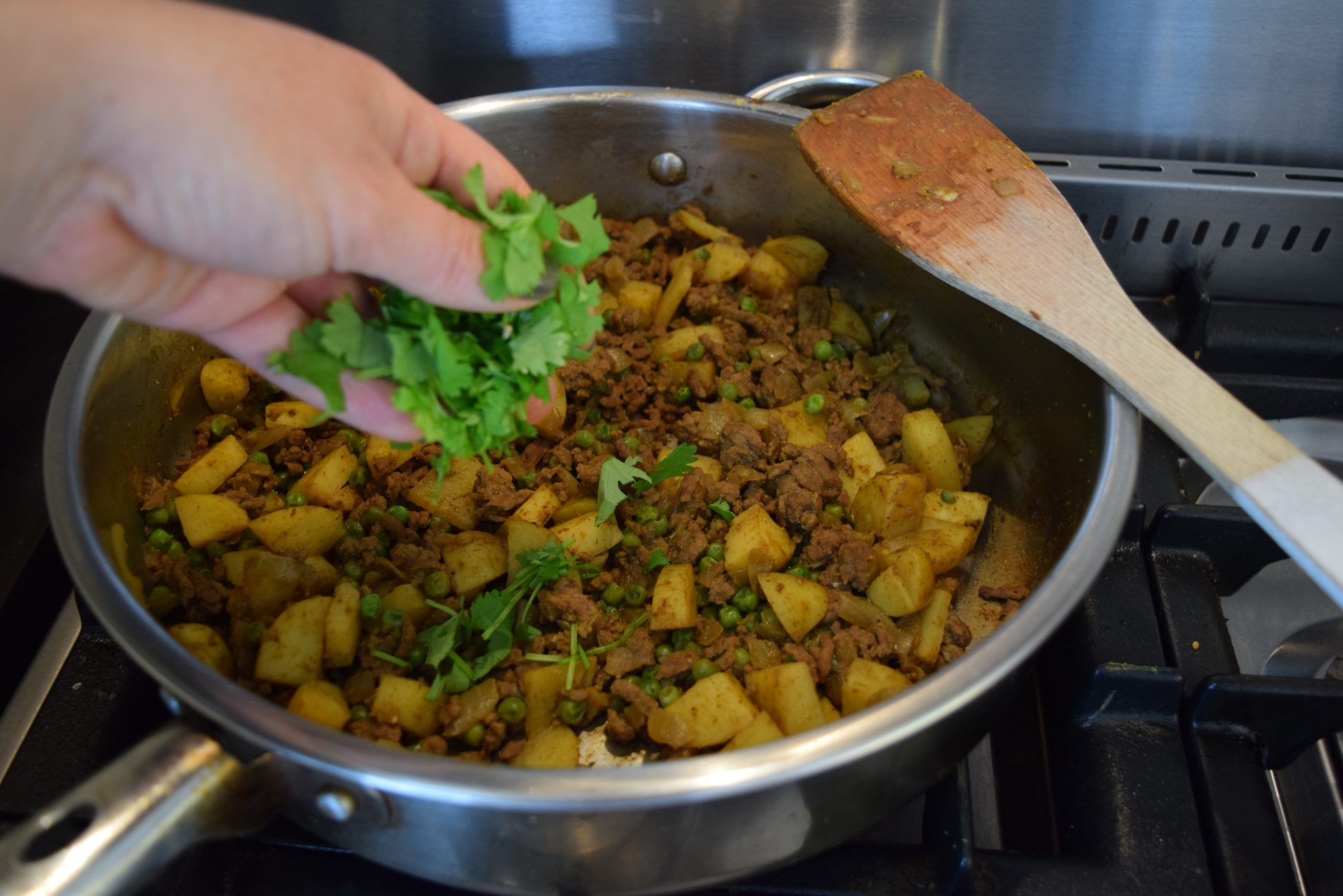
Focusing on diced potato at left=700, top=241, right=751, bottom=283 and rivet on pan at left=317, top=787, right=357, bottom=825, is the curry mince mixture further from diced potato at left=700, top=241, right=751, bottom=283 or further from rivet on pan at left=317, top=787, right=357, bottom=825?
rivet on pan at left=317, top=787, right=357, bottom=825

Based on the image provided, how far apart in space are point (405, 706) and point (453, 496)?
50cm

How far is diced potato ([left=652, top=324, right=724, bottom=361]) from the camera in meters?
2.36

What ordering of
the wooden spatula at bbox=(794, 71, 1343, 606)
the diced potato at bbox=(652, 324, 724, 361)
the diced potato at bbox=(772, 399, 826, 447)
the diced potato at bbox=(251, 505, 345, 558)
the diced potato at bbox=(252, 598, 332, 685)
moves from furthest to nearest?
the diced potato at bbox=(652, 324, 724, 361) < the diced potato at bbox=(772, 399, 826, 447) < the diced potato at bbox=(251, 505, 345, 558) < the diced potato at bbox=(252, 598, 332, 685) < the wooden spatula at bbox=(794, 71, 1343, 606)

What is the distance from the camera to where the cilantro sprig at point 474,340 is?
140 cm

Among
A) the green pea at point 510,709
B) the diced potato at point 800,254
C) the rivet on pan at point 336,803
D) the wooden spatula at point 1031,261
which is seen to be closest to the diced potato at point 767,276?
the diced potato at point 800,254

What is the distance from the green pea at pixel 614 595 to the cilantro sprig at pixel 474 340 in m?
0.53

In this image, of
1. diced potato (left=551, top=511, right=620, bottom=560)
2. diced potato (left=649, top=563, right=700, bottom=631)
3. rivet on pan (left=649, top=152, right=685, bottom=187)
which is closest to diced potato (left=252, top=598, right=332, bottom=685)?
diced potato (left=551, top=511, right=620, bottom=560)

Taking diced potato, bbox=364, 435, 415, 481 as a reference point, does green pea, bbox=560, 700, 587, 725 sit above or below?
below

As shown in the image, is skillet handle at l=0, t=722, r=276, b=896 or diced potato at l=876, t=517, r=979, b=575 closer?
skillet handle at l=0, t=722, r=276, b=896

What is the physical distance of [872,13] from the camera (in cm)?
239

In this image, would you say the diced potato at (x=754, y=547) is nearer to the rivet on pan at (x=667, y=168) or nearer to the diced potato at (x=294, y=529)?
the diced potato at (x=294, y=529)

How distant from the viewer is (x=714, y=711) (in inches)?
66.5

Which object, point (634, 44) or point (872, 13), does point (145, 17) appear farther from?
point (872, 13)

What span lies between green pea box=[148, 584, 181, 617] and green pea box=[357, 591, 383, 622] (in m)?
0.36
